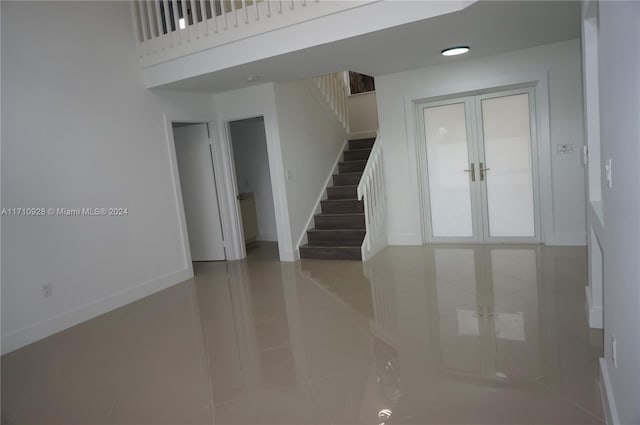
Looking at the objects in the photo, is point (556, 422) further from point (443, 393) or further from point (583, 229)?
point (583, 229)

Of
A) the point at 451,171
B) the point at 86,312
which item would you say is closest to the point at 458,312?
the point at 451,171

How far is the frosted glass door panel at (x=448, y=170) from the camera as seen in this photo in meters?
5.84

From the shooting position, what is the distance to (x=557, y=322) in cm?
325

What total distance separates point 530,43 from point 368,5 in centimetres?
223

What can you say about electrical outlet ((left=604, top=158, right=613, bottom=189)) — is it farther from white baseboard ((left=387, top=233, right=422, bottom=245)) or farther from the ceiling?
white baseboard ((left=387, top=233, right=422, bottom=245))

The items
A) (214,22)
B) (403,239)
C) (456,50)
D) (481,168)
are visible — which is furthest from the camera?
(403,239)

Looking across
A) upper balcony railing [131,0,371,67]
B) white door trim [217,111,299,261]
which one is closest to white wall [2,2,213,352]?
upper balcony railing [131,0,371,67]

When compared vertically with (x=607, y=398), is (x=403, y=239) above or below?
above

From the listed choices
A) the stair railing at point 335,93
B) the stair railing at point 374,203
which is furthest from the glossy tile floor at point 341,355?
the stair railing at point 335,93

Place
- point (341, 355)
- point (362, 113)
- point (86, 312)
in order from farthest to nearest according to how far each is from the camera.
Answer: point (362, 113) → point (86, 312) → point (341, 355)

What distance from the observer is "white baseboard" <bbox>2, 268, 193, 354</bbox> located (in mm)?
3781

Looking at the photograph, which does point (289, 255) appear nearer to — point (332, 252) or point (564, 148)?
point (332, 252)

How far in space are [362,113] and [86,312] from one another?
19.4 ft

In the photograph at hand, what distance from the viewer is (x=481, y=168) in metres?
5.73
